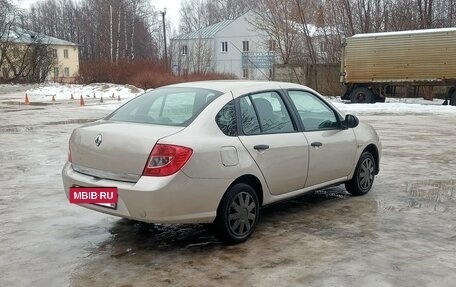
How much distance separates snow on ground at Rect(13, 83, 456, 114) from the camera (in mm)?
22047

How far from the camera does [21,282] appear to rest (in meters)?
3.92

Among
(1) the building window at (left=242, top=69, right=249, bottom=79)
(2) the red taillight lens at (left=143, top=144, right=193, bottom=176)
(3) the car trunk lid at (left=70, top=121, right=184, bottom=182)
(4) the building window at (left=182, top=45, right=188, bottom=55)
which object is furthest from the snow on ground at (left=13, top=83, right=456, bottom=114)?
(4) the building window at (left=182, top=45, right=188, bottom=55)

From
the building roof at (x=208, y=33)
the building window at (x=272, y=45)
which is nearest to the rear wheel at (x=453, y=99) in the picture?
the building window at (x=272, y=45)

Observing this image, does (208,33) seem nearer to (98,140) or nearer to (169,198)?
(98,140)

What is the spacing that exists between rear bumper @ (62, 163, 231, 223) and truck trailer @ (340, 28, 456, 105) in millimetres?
21963

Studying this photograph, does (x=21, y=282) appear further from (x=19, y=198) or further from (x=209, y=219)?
(x=19, y=198)

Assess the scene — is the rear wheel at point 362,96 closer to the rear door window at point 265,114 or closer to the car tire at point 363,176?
the car tire at point 363,176

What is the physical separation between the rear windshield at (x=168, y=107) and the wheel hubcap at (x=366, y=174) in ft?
8.38

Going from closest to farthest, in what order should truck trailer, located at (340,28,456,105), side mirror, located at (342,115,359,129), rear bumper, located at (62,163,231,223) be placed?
rear bumper, located at (62,163,231,223) → side mirror, located at (342,115,359,129) → truck trailer, located at (340,28,456,105)

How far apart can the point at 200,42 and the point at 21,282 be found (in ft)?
196

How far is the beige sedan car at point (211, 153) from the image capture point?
4.17 metres

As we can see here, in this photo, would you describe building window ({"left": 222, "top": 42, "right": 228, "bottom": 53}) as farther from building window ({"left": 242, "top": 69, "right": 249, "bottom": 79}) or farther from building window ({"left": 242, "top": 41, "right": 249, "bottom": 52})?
building window ({"left": 242, "top": 69, "right": 249, "bottom": 79})

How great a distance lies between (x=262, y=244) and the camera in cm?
473

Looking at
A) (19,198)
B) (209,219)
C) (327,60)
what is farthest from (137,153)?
(327,60)
